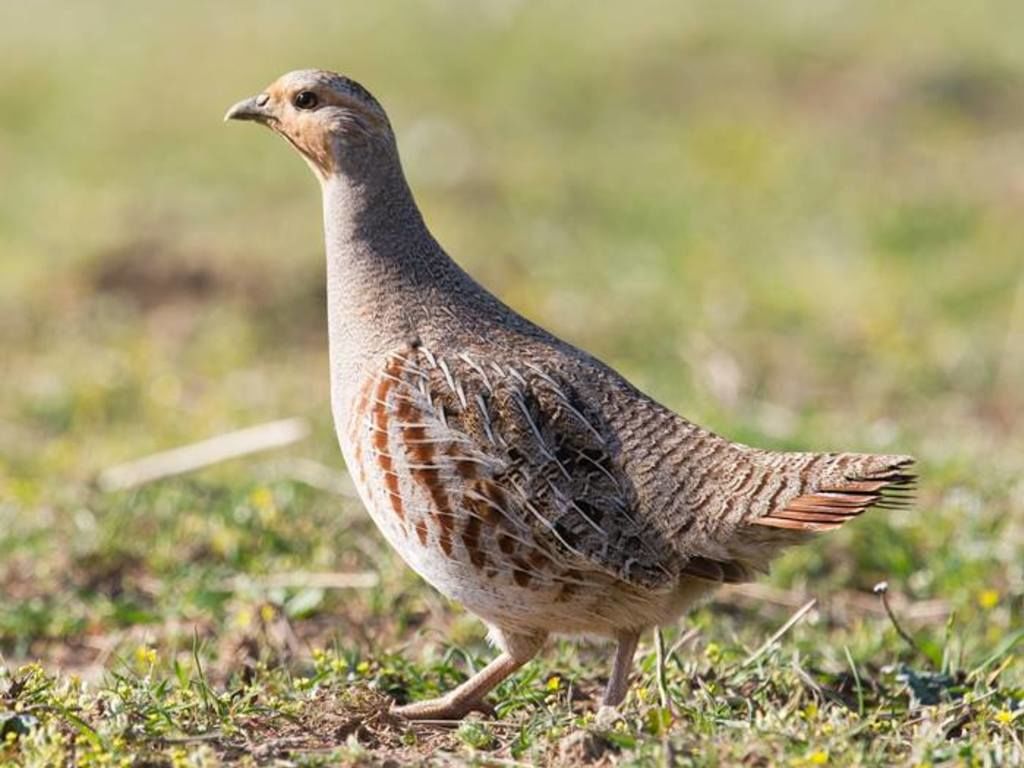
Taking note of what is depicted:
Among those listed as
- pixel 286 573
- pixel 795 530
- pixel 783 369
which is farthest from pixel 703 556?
pixel 783 369

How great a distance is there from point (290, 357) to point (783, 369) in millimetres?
2778

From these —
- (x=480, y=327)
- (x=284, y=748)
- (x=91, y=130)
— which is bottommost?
(x=284, y=748)

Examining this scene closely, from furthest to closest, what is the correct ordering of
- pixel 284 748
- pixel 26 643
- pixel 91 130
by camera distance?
pixel 91 130 < pixel 26 643 < pixel 284 748

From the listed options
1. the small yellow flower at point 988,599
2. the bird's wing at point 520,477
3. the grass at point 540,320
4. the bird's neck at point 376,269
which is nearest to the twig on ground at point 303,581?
the grass at point 540,320

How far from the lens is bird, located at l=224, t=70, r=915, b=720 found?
4.15m

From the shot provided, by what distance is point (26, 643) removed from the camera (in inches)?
211

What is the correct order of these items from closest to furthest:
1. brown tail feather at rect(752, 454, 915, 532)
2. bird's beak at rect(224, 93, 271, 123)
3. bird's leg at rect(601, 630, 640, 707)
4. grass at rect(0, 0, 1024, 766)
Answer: brown tail feather at rect(752, 454, 915, 532)
grass at rect(0, 0, 1024, 766)
bird's leg at rect(601, 630, 640, 707)
bird's beak at rect(224, 93, 271, 123)

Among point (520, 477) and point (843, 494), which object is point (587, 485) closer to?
point (520, 477)

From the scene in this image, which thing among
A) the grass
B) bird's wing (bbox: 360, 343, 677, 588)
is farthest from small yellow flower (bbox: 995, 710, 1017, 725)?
bird's wing (bbox: 360, 343, 677, 588)

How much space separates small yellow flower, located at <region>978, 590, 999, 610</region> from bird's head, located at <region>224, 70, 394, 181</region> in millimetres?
2507

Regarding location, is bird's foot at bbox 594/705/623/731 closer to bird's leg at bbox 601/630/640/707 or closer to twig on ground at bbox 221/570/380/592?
bird's leg at bbox 601/630/640/707

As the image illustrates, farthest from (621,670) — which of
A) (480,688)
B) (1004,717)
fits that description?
(1004,717)

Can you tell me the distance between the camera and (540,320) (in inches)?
382

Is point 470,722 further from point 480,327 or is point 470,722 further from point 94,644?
point 94,644
